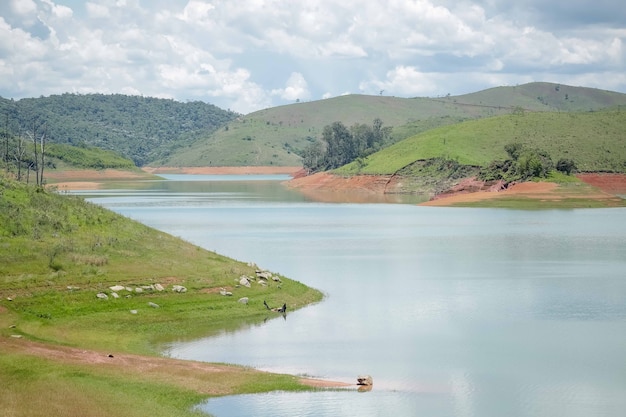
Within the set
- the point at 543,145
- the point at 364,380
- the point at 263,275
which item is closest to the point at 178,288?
the point at 263,275

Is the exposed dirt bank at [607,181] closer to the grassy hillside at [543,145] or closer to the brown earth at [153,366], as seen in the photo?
the grassy hillside at [543,145]

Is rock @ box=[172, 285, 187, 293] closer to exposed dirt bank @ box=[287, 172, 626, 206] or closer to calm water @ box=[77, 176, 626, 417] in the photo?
calm water @ box=[77, 176, 626, 417]

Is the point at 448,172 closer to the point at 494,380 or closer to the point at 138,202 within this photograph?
the point at 138,202

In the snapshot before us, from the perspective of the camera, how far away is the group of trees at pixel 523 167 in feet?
483

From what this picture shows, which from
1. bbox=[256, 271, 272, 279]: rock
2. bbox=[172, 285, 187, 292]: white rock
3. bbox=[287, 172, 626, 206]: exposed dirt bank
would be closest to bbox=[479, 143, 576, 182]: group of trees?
bbox=[287, 172, 626, 206]: exposed dirt bank

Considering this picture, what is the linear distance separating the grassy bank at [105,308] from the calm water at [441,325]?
1.76m

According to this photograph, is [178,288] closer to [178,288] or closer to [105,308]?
[178,288]

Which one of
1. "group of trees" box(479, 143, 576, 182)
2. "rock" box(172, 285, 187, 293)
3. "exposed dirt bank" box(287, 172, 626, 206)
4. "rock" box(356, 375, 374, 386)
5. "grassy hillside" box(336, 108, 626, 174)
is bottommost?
"rock" box(356, 375, 374, 386)

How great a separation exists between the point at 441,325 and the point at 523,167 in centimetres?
11080

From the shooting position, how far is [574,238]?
81.6 metres

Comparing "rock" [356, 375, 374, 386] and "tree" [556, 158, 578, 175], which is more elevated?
"tree" [556, 158, 578, 175]

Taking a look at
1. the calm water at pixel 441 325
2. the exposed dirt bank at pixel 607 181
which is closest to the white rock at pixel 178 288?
the calm water at pixel 441 325

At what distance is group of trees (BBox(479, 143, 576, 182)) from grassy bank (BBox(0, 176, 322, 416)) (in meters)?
99.6

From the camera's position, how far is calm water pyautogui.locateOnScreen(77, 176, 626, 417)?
2838 centimetres
